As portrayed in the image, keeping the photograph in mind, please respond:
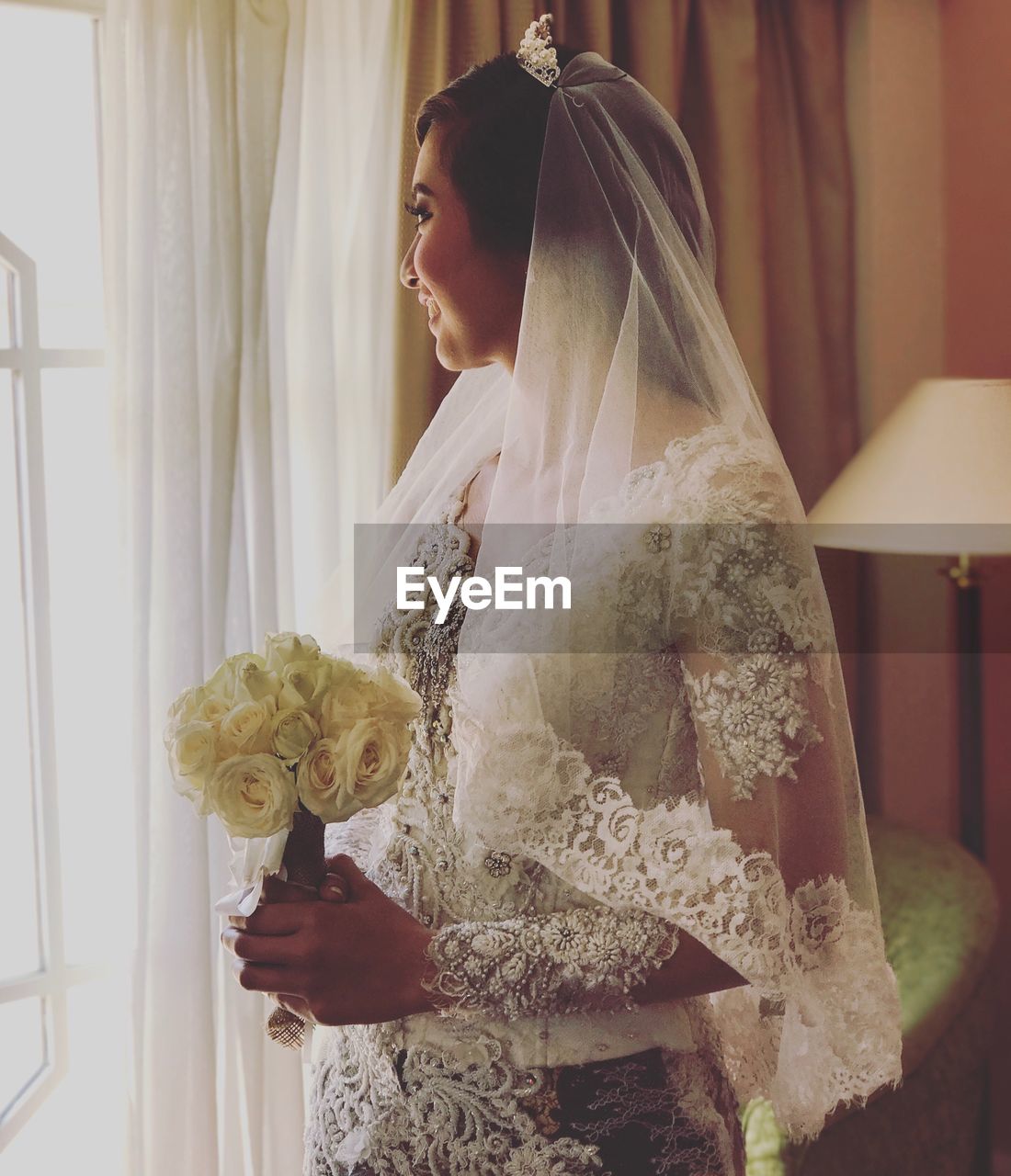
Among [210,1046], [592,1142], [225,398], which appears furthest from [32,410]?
[592,1142]

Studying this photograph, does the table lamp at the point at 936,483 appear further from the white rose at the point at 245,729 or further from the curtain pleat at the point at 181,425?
the white rose at the point at 245,729

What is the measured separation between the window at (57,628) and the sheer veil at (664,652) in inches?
37.9

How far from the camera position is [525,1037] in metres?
0.99

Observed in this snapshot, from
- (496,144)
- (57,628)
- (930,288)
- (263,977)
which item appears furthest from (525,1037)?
(930,288)

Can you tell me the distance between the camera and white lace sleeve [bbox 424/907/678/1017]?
0.90m

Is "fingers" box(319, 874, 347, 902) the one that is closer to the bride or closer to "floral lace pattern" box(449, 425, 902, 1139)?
the bride

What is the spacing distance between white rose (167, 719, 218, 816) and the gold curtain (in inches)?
36.5

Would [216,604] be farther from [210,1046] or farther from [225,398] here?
[210,1046]

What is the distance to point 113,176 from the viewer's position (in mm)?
1688

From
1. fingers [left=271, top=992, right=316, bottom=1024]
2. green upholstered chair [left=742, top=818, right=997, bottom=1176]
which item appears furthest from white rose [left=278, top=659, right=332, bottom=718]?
green upholstered chair [left=742, top=818, right=997, bottom=1176]

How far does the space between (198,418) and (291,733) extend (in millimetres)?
935

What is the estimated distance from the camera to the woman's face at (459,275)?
1.13 metres

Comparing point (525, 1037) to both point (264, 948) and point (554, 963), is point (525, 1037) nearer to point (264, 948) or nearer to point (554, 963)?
point (554, 963)

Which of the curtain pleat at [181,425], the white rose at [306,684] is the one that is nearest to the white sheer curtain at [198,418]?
the curtain pleat at [181,425]
